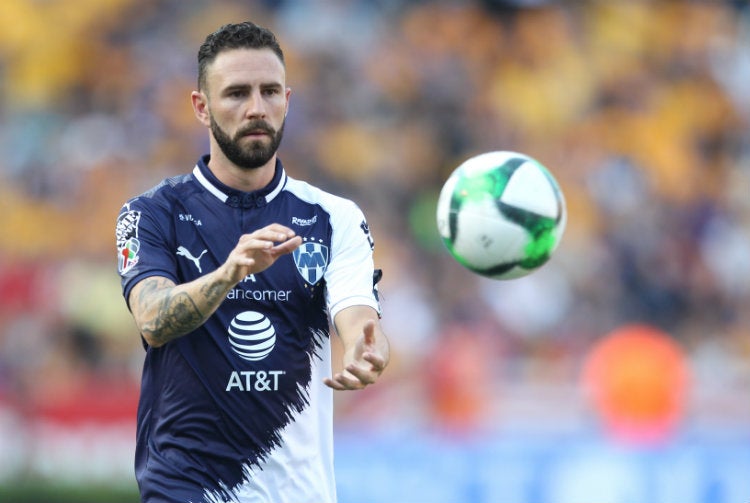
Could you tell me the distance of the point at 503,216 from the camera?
517 centimetres

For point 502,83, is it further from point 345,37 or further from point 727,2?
point 727,2

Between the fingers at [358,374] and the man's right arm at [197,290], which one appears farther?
the fingers at [358,374]

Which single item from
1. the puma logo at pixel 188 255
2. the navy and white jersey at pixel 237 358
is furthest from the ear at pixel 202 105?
the puma logo at pixel 188 255

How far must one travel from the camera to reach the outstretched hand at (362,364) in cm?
420

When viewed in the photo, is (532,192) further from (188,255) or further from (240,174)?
(188,255)

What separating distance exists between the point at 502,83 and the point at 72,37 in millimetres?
5801

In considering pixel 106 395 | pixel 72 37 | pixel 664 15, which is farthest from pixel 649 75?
pixel 106 395

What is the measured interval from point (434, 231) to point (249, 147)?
9.73m

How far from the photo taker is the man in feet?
14.9

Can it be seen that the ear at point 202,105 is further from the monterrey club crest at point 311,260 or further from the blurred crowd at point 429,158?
the blurred crowd at point 429,158

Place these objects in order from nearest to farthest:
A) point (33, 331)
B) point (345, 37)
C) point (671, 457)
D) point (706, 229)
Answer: point (671, 457)
point (33, 331)
point (706, 229)
point (345, 37)

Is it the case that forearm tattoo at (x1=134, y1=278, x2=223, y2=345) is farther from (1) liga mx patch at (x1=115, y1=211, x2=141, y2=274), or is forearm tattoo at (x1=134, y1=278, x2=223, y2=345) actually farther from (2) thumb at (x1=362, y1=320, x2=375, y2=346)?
(2) thumb at (x1=362, y1=320, x2=375, y2=346)

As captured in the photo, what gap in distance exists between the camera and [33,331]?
39.2 feet

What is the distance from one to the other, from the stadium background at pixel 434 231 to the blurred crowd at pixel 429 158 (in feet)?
0.10
